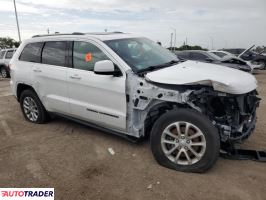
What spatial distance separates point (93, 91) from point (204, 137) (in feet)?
6.04

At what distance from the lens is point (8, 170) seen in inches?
159

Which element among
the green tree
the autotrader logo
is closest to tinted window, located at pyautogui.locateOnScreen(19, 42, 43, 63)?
the autotrader logo

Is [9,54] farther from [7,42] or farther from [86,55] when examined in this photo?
[7,42]

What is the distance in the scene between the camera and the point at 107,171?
12.9 feet

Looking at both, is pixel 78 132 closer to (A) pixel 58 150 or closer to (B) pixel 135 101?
(A) pixel 58 150

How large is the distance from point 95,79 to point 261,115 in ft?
13.0

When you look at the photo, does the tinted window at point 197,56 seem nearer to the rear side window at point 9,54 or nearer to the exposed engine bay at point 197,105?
the exposed engine bay at point 197,105

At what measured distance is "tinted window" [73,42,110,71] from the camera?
4516mm

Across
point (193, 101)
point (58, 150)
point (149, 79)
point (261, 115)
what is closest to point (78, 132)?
point (58, 150)

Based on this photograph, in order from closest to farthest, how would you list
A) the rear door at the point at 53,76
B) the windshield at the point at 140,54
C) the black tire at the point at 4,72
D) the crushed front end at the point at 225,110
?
the crushed front end at the point at 225,110, the windshield at the point at 140,54, the rear door at the point at 53,76, the black tire at the point at 4,72

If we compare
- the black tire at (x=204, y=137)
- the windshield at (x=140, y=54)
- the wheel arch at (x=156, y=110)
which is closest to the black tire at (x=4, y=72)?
the windshield at (x=140, y=54)

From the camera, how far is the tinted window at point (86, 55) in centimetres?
452

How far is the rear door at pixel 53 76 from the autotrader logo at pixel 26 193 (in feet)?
6.02

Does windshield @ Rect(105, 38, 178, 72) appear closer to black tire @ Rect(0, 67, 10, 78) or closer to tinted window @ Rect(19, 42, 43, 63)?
tinted window @ Rect(19, 42, 43, 63)
